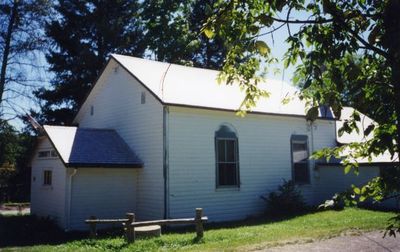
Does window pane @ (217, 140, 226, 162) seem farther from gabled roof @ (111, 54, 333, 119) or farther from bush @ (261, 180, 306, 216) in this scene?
bush @ (261, 180, 306, 216)

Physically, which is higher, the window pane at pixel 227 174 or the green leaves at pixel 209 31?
the green leaves at pixel 209 31

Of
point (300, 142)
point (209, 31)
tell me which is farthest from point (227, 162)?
point (209, 31)

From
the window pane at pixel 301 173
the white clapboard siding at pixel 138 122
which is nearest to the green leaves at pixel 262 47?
the white clapboard siding at pixel 138 122

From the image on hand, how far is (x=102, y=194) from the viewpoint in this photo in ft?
54.7

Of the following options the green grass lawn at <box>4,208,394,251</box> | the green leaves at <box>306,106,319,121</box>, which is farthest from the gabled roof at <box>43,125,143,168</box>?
the green leaves at <box>306,106,319,121</box>

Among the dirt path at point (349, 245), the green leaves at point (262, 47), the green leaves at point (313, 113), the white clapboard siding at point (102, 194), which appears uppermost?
the green leaves at point (262, 47)

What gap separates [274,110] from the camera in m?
20.0

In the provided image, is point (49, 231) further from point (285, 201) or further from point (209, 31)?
point (209, 31)

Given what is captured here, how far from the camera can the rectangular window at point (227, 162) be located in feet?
59.0

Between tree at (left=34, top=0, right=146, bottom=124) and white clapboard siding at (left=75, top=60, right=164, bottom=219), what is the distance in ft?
48.9

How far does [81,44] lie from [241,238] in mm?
29847

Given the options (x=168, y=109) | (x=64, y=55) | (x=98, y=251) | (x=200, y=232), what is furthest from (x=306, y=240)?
(x=64, y=55)

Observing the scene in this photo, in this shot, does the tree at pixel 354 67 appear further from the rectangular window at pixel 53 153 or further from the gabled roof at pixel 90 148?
the rectangular window at pixel 53 153

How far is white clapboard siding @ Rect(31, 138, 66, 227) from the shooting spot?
645 inches
